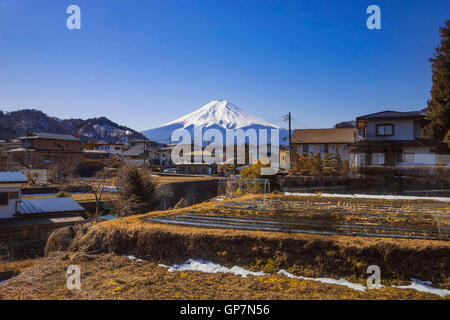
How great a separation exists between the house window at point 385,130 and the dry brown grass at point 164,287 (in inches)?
661

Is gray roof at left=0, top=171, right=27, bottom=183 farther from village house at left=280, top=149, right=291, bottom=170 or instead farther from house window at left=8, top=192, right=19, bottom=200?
village house at left=280, top=149, right=291, bottom=170

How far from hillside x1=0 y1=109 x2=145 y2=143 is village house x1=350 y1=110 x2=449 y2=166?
193 feet

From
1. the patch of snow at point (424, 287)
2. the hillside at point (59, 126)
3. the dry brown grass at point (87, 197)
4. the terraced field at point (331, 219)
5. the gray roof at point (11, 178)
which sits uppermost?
the hillside at point (59, 126)

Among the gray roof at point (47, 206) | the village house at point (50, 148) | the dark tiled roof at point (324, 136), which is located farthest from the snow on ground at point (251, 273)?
the village house at point (50, 148)

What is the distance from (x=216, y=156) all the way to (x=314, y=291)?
3612 centimetres

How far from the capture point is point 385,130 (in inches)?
717

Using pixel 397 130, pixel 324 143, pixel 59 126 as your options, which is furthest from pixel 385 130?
pixel 59 126

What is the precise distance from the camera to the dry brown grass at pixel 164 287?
368 centimetres

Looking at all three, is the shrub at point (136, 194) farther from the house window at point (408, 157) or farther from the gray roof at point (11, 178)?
the house window at point (408, 157)

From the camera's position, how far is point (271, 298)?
3.55 m

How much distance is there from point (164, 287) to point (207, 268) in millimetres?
909

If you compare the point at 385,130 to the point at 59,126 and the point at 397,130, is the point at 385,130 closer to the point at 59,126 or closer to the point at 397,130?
the point at 397,130

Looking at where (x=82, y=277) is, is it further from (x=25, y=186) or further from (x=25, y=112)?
(x=25, y=112)
